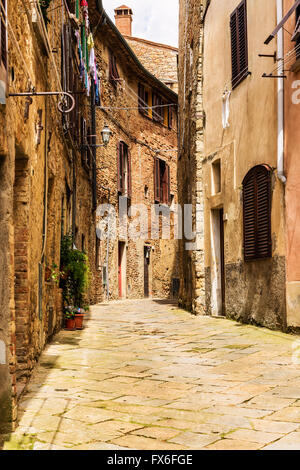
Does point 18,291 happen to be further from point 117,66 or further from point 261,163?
point 117,66

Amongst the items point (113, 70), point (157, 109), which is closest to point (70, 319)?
point (113, 70)

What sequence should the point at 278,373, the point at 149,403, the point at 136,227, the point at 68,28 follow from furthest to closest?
the point at 136,227, the point at 68,28, the point at 278,373, the point at 149,403

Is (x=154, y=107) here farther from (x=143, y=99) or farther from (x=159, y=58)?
(x=159, y=58)

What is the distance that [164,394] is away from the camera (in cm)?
477

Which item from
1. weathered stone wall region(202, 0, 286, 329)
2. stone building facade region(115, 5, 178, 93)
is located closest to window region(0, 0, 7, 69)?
weathered stone wall region(202, 0, 286, 329)

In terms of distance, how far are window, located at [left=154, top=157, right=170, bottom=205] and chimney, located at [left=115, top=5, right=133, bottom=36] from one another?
6209mm

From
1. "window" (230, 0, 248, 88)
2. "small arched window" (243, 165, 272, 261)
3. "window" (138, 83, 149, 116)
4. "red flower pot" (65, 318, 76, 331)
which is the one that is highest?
"window" (138, 83, 149, 116)

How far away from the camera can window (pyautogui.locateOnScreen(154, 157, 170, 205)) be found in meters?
22.7

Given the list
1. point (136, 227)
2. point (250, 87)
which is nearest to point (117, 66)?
point (136, 227)

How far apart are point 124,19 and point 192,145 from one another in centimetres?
1516

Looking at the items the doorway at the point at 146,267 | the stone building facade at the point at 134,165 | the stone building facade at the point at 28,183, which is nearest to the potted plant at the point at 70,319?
the stone building facade at the point at 28,183

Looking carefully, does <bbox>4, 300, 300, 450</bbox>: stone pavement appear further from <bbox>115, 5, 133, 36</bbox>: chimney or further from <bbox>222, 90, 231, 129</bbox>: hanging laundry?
<bbox>115, 5, 133, 36</bbox>: chimney

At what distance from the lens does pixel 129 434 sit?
11.8ft
